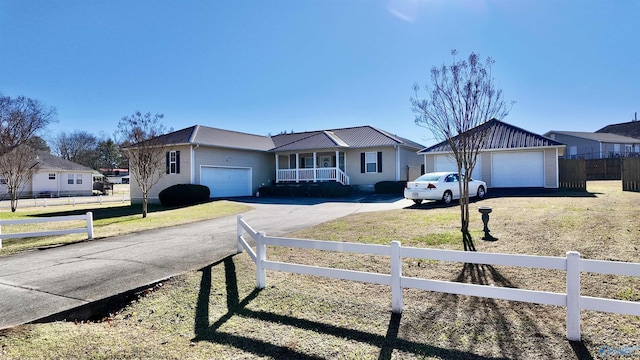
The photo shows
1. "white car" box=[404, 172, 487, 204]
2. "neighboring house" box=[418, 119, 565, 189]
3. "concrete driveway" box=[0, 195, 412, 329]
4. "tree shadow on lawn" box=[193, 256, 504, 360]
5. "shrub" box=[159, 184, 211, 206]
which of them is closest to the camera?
"tree shadow on lawn" box=[193, 256, 504, 360]

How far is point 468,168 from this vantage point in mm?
8750

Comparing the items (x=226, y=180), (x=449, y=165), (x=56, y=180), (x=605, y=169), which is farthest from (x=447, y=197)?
(x=56, y=180)

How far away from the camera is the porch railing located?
87.7ft

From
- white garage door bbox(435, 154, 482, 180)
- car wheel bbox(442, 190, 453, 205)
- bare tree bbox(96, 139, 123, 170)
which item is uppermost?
bare tree bbox(96, 139, 123, 170)

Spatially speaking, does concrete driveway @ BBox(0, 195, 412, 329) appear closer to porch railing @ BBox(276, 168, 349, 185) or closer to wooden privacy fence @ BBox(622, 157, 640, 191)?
porch railing @ BBox(276, 168, 349, 185)

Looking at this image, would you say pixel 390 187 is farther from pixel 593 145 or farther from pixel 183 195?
pixel 593 145

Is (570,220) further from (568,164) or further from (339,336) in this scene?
(568,164)

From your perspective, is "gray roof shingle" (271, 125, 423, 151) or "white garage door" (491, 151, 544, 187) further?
"gray roof shingle" (271, 125, 423, 151)

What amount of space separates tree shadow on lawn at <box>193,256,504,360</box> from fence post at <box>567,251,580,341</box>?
106 cm

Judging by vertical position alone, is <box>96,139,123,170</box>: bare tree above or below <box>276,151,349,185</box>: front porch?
above

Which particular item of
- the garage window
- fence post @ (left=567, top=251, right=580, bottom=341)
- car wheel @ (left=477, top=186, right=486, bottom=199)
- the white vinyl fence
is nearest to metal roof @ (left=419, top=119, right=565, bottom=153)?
car wheel @ (left=477, top=186, right=486, bottom=199)

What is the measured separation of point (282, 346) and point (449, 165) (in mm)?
20182

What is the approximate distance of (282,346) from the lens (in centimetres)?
402

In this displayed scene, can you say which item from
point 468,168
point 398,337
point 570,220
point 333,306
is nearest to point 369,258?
point 333,306
